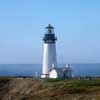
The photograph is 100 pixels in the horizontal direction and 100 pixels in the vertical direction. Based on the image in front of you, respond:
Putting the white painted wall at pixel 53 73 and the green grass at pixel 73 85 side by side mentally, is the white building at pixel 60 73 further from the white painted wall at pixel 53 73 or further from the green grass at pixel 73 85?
the green grass at pixel 73 85

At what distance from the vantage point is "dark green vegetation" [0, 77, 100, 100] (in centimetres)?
6419

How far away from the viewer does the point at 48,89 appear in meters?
71.7

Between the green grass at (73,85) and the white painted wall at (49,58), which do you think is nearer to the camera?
the green grass at (73,85)

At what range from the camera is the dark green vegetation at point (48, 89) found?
64188 mm

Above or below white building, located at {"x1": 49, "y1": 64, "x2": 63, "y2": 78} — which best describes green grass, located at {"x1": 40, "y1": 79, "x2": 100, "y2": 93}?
below

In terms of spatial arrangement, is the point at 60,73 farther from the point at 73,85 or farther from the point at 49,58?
the point at 73,85

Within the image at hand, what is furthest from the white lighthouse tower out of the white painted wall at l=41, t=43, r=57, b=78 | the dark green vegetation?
the dark green vegetation

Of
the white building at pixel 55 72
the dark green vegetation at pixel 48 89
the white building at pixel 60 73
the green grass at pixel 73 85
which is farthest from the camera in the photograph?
the white building at pixel 60 73

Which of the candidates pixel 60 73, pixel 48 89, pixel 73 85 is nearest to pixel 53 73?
pixel 60 73

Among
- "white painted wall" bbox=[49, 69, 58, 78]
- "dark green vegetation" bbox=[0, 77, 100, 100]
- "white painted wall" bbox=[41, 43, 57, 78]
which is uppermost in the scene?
"white painted wall" bbox=[41, 43, 57, 78]

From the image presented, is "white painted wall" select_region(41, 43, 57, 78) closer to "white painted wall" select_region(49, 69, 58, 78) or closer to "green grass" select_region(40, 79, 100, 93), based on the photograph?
"white painted wall" select_region(49, 69, 58, 78)

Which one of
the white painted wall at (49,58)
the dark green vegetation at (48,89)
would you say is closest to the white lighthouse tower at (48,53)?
the white painted wall at (49,58)

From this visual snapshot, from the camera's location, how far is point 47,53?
92.8 meters

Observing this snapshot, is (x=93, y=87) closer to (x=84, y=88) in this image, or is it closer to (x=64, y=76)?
(x=84, y=88)
